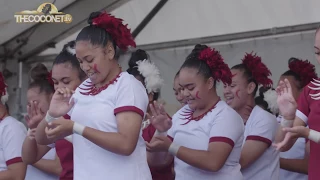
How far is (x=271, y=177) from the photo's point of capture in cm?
387

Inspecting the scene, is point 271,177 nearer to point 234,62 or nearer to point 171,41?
point 234,62

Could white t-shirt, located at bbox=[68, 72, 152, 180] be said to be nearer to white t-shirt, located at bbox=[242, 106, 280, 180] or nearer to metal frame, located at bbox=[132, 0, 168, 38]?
white t-shirt, located at bbox=[242, 106, 280, 180]

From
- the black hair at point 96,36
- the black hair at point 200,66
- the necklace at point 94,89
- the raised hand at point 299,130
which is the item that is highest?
the black hair at point 96,36

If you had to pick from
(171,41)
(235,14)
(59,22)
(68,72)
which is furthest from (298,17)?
(68,72)

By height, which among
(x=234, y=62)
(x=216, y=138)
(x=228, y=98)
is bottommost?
(x=216, y=138)

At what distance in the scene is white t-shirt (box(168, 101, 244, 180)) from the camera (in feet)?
10.6

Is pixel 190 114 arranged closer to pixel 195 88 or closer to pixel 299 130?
pixel 195 88

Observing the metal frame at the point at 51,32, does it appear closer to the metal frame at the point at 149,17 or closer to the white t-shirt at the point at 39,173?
the metal frame at the point at 149,17

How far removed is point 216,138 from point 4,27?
2524mm

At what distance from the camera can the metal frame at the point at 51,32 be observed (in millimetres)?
5273

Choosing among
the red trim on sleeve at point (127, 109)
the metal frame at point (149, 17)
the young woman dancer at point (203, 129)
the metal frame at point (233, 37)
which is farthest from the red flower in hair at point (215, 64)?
the metal frame at point (149, 17)

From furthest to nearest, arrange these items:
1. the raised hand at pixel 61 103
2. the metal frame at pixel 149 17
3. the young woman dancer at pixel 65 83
Result: the metal frame at pixel 149 17 → the young woman dancer at pixel 65 83 → the raised hand at pixel 61 103

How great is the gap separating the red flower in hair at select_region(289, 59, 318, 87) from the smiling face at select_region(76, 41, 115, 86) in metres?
2.01

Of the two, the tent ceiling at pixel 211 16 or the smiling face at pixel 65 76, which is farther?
the tent ceiling at pixel 211 16
